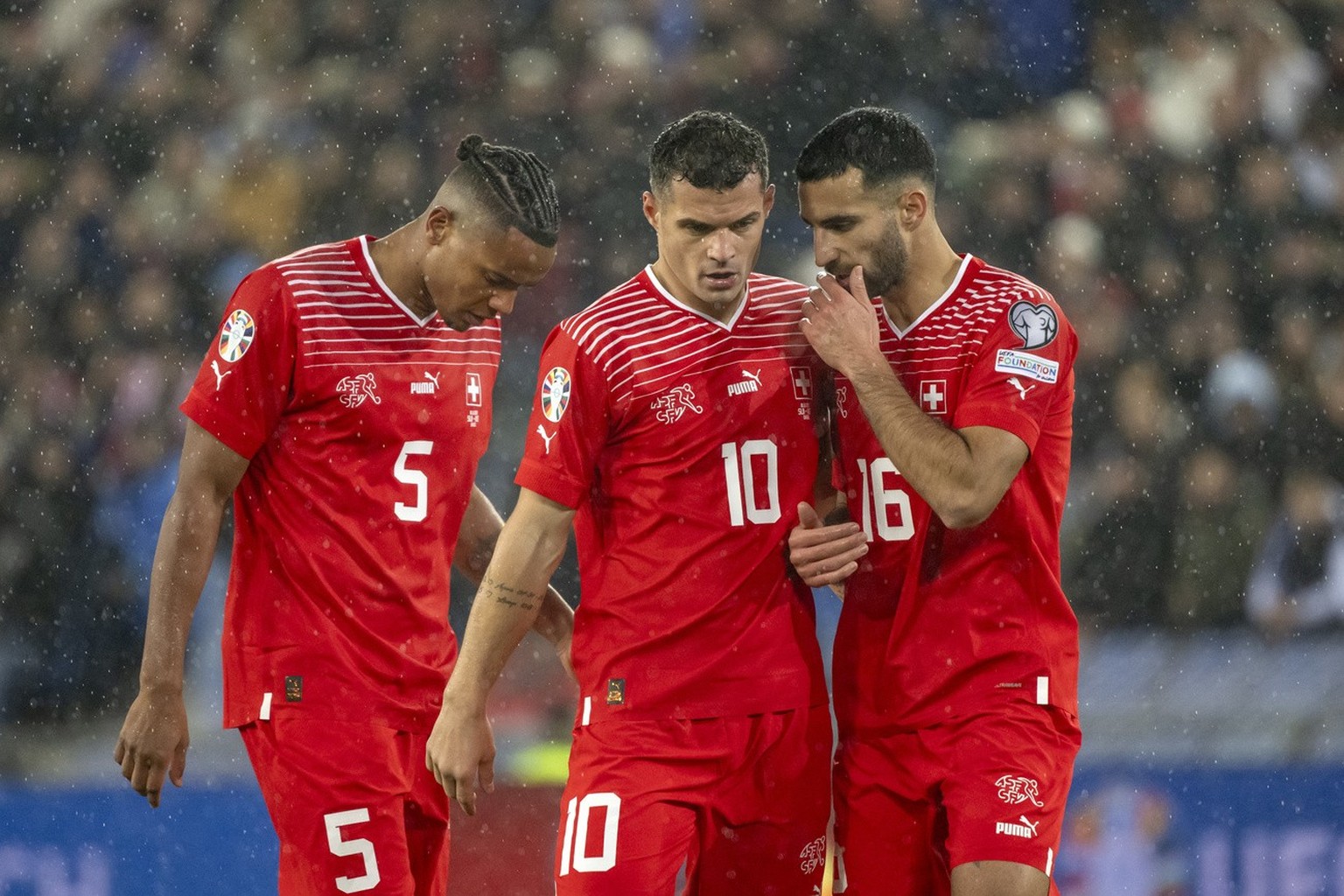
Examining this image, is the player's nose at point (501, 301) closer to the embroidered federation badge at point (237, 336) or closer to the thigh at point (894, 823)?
the embroidered federation badge at point (237, 336)

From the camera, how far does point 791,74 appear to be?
7.02 m

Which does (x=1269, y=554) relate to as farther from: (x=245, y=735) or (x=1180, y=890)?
(x=245, y=735)

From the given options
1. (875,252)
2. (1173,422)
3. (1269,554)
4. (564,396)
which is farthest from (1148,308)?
(564,396)

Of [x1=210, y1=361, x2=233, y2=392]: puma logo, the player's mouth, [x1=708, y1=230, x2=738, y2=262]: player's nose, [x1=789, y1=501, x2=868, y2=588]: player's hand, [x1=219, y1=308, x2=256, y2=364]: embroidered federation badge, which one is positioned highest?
[x1=708, y1=230, x2=738, y2=262]: player's nose

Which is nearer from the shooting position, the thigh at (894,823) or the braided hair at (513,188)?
the thigh at (894,823)

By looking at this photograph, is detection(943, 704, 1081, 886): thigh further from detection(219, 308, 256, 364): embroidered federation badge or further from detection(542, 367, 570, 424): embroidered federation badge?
detection(219, 308, 256, 364): embroidered federation badge

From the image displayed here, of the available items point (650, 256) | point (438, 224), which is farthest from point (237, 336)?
point (650, 256)

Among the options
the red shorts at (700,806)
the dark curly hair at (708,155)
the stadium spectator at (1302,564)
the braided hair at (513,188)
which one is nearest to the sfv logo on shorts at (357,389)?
the braided hair at (513,188)

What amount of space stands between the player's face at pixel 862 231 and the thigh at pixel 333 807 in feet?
4.27

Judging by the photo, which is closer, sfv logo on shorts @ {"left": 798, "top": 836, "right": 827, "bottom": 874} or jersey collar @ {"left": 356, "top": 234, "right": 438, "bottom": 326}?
sfv logo on shorts @ {"left": 798, "top": 836, "right": 827, "bottom": 874}

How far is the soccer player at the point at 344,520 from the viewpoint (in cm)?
312

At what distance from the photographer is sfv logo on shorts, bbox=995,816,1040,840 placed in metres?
2.92

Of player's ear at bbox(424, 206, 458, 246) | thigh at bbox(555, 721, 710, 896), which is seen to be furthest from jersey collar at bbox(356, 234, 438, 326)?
thigh at bbox(555, 721, 710, 896)

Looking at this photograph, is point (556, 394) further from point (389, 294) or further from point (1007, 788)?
point (1007, 788)
